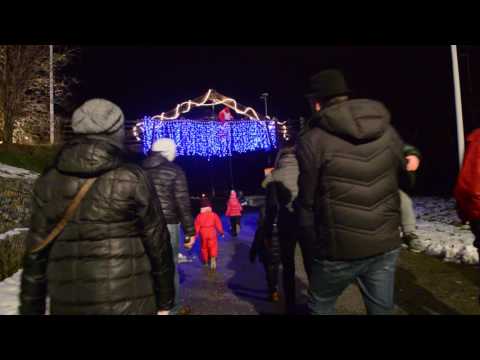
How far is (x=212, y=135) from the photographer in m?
19.7

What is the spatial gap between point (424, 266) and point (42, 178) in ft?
20.5

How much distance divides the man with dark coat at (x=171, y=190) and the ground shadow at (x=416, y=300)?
2.64m

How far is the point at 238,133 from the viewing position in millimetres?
19875

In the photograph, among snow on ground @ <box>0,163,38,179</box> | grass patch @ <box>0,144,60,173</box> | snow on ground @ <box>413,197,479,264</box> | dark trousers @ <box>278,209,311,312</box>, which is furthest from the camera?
grass patch @ <box>0,144,60,173</box>

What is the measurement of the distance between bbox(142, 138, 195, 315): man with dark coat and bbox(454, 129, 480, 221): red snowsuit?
2.72 metres

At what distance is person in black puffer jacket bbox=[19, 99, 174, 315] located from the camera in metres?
2.20

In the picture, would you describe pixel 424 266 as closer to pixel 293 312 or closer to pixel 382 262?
pixel 293 312

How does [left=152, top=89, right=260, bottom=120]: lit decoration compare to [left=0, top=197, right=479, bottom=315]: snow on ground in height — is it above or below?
above

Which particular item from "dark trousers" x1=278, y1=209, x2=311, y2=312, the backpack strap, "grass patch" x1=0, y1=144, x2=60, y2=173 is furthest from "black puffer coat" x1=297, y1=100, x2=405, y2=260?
"grass patch" x1=0, y1=144, x2=60, y2=173

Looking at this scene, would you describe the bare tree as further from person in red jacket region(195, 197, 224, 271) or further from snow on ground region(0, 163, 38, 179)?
person in red jacket region(195, 197, 224, 271)

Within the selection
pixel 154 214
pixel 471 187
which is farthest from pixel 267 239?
pixel 154 214

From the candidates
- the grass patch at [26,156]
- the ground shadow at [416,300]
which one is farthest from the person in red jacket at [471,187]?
the grass patch at [26,156]

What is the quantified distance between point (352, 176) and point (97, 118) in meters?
1.53

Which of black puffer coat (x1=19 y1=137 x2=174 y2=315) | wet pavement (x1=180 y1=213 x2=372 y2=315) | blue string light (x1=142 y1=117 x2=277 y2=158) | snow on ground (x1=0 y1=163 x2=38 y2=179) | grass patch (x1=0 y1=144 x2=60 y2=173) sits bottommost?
wet pavement (x1=180 y1=213 x2=372 y2=315)
